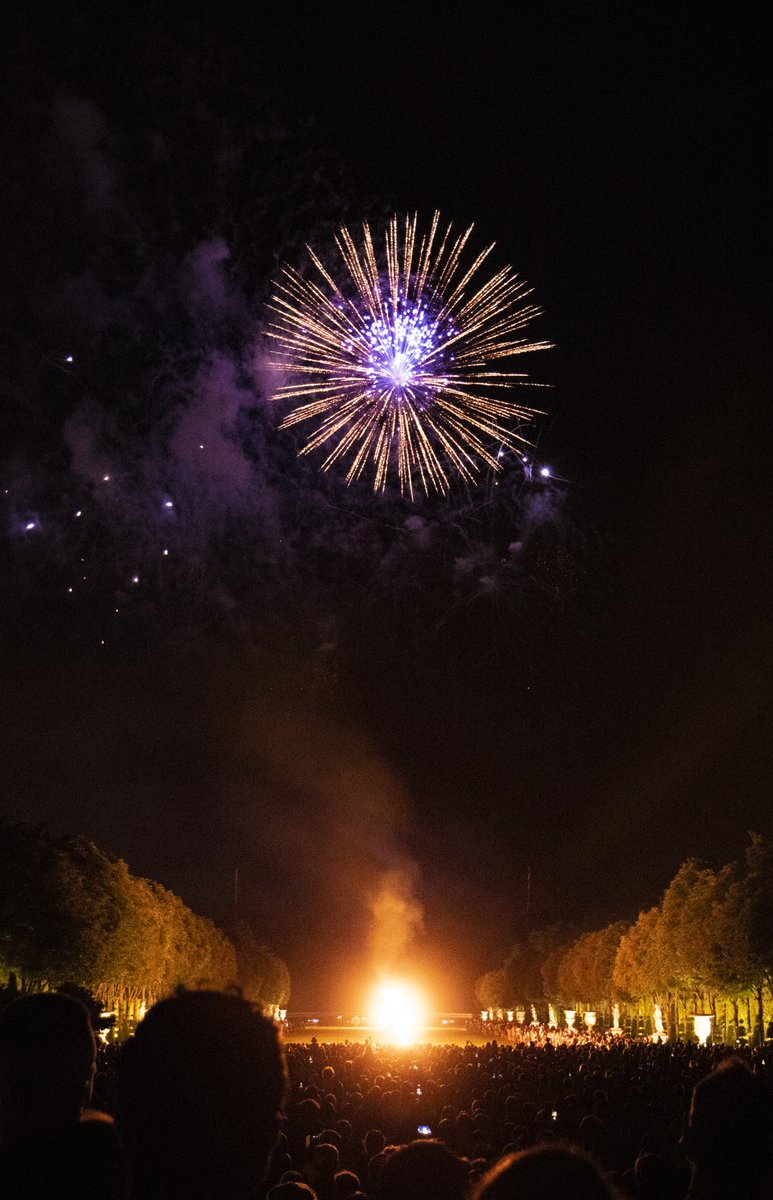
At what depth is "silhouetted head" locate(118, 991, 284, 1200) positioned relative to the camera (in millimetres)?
2941

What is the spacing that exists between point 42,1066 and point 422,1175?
1362 mm

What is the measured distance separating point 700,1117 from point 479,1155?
8.29 m

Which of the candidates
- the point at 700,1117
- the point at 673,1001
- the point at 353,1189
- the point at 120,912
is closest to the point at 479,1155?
the point at 353,1189

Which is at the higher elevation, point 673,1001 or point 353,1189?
point 673,1001

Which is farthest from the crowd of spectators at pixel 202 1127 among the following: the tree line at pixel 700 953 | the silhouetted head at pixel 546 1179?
the tree line at pixel 700 953

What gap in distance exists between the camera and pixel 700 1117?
416cm

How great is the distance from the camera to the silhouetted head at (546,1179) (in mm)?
2535

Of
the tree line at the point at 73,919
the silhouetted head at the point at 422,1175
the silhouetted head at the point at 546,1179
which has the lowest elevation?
the silhouetted head at the point at 422,1175

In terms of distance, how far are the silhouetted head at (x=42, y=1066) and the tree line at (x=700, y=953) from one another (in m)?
54.9

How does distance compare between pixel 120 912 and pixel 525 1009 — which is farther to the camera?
pixel 525 1009

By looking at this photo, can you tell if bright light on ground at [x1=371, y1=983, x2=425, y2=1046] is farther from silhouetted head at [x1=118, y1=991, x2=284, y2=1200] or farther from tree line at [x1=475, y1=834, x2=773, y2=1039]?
silhouetted head at [x1=118, y1=991, x2=284, y2=1200]

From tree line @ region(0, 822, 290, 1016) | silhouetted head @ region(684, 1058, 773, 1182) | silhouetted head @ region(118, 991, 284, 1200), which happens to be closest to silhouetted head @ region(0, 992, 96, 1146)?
silhouetted head @ region(118, 991, 284, 1200)

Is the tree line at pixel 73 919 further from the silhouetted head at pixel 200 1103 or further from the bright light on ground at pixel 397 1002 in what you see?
the bright light on ground at pixel 397 1002

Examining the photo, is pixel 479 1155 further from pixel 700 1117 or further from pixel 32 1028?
pixel 32 1028
